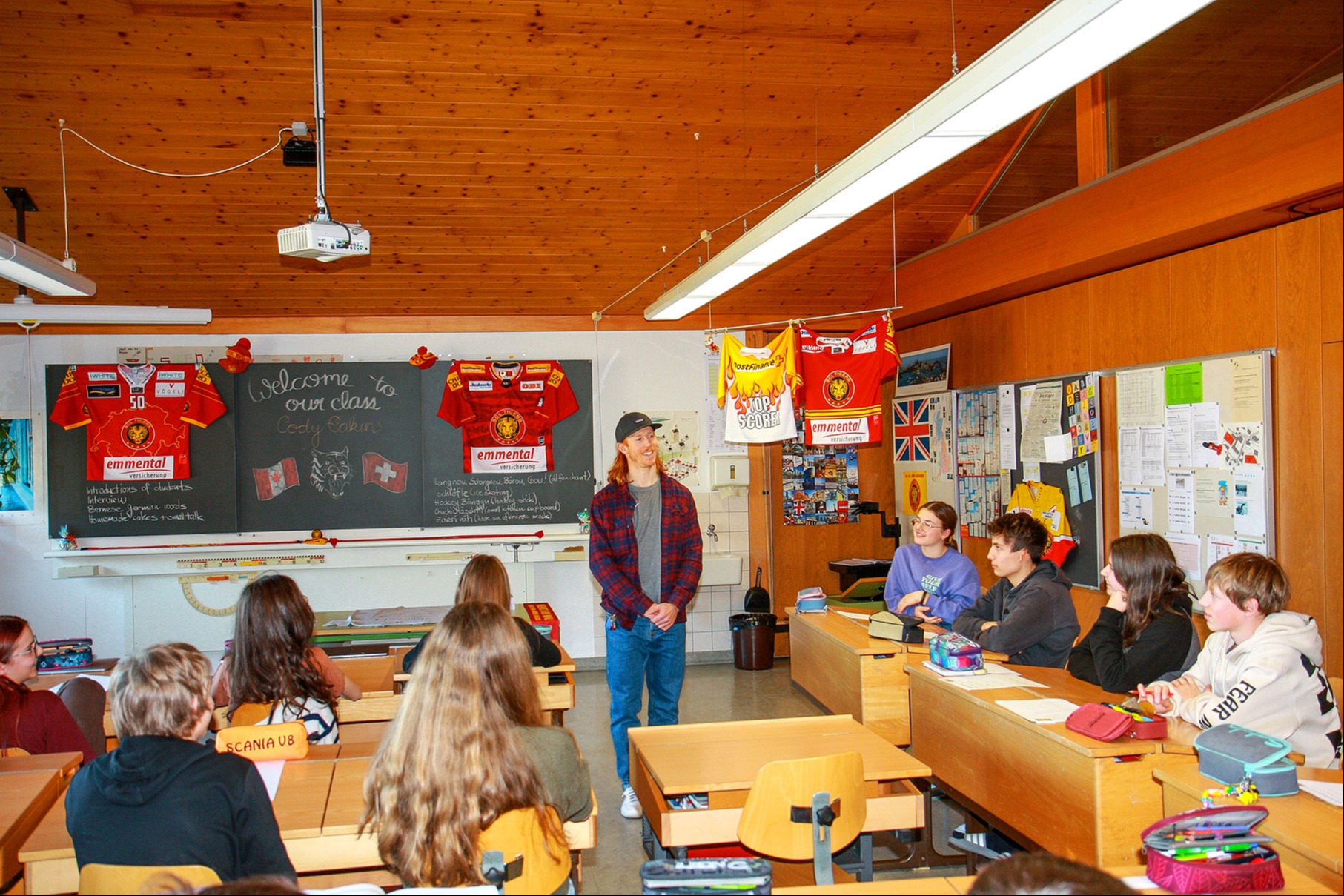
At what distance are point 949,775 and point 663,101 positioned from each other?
3.66m

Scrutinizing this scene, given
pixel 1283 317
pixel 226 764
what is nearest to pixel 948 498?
pixel 1283 317

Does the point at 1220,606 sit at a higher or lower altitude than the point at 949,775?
higher

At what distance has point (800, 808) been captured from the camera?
262cm

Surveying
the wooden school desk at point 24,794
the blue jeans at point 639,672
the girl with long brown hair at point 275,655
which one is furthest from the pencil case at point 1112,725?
the wooden school desk at point 24,794

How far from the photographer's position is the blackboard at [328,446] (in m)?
7.12

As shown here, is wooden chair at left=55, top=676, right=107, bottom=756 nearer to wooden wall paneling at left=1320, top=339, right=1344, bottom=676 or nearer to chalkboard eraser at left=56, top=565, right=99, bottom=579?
chalkboard eraser at left=56, top=565, right=99, bottom=579

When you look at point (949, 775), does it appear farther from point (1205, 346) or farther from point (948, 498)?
point (948, 498)

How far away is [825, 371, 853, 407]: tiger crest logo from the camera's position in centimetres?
637

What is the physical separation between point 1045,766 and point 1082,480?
2.50 meters

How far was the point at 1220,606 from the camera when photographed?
2926mm

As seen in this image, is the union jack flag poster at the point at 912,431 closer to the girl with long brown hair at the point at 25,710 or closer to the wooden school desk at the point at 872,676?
the wooden school desk at the point at 872,676

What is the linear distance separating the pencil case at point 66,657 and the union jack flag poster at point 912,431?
5439 millimetres

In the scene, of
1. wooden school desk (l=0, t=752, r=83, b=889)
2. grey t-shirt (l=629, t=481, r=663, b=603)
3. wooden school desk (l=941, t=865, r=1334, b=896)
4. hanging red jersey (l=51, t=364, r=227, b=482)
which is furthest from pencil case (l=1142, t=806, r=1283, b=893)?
hanging red jersey (l=51, t=364, r=227, b=482)

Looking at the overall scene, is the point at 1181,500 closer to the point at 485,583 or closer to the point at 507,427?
the point at 485,583
